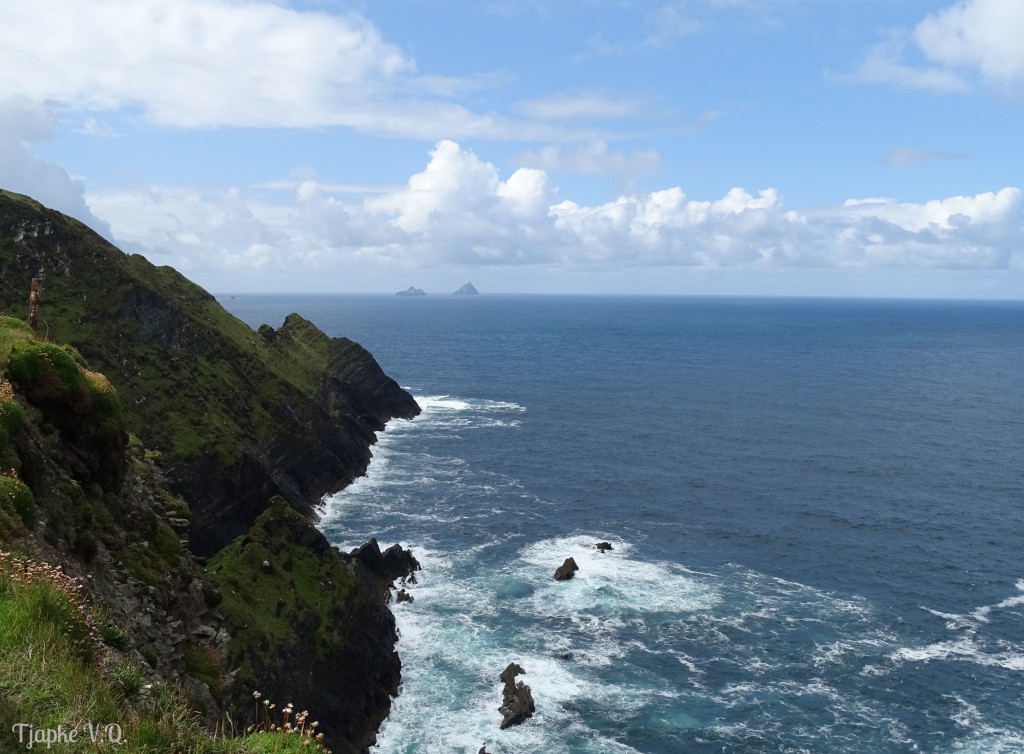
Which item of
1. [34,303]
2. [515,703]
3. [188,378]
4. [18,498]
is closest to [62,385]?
[34,303]

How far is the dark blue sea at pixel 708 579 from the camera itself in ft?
157

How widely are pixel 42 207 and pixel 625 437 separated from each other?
88404 mm

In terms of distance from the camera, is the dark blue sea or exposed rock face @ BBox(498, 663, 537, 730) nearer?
exposed rock face @ BBox(498, 663, 537, 730)

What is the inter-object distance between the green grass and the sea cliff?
3.65m

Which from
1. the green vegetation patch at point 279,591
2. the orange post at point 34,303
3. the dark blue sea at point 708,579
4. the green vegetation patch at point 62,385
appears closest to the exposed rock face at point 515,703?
the dark blue sea at point 708,579

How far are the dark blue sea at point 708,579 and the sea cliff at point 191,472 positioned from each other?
244 inches

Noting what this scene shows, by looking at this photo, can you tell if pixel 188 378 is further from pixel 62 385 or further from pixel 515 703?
pixel 62 385

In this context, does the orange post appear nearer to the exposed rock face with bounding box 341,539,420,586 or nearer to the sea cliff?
the sea cliff

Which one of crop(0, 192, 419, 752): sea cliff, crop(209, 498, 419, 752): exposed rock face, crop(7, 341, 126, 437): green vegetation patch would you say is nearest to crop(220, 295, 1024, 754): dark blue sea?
crop(209, 498, 419, 752): exposed rock face

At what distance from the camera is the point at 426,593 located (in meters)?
64.6

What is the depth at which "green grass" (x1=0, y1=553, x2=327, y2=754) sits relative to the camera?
34.5 ft

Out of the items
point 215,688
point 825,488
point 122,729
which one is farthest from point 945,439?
point 122,729

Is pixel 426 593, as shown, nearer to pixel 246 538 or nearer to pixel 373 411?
pixel 246 538

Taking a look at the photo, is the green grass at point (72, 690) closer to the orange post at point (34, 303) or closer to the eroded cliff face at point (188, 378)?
the orange post at point (34, 303)
